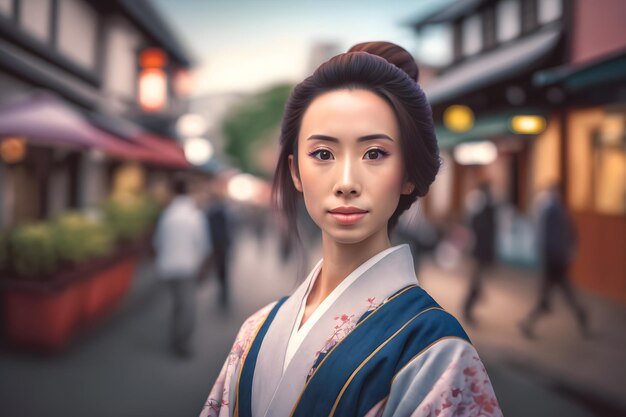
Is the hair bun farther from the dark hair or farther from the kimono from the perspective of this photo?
the kimono

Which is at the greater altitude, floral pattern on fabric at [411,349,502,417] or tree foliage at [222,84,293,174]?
tree foliage at [222,84,293,174]

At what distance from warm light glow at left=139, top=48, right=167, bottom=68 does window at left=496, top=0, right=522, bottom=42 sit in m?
8.37

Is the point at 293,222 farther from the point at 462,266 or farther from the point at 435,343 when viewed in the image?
the point at 462,266

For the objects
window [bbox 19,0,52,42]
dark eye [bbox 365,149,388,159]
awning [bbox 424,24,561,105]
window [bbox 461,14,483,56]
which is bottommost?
dark eye [bbox 365,149,388,159]

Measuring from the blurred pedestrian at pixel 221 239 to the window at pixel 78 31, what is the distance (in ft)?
12.4

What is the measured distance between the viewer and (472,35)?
12.3 meters

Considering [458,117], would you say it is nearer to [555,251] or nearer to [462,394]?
[555,251]

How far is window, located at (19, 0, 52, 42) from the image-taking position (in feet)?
5.13

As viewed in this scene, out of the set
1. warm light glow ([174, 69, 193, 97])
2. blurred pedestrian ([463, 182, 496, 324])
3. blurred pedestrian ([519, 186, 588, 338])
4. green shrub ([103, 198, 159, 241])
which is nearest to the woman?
blurred pedestrian ([519, 186, 588, 338])

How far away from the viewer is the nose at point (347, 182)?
1133 millimetres

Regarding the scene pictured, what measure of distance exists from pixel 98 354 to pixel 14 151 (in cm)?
334

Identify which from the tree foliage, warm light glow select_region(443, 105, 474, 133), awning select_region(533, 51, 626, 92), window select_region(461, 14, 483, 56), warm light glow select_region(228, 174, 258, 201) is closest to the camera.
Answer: awning select_region(533, 51, 626, 92)

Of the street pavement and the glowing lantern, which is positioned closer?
the street pavement

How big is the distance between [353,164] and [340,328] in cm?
45
